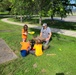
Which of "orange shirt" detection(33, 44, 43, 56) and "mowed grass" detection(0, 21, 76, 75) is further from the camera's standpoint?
"orange shirt" detection(33, 44, 43, 56)

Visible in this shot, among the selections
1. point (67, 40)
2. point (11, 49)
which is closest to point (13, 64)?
point (11, 49)

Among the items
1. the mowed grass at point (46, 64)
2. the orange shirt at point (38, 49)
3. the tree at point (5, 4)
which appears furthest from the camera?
the tree at point (5, 4)

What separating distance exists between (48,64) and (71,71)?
3.27ft

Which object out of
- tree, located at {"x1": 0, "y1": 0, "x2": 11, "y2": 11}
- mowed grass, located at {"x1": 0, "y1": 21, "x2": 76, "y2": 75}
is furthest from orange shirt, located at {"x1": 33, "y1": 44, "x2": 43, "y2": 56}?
tree, located at {"x1": 0, "y1": 0, "x2": 11, "y2": 11}

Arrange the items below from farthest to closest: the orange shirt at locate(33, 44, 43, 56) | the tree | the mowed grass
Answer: the tree < the orange shirt at locate(33, 44, 43, 56) < the mowed grass

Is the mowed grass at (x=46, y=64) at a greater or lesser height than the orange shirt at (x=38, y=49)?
lesser

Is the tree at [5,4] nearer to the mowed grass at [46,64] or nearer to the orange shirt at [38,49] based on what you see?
the mowed grass at [46,64]

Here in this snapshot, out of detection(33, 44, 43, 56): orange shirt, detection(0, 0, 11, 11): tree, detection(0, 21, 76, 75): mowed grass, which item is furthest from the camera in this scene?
detection(0, 0, 11, 11): tree

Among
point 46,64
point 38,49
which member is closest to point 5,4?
point 38,49

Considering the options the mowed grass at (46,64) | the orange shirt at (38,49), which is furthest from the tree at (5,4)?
the orange shirt at (38,49)

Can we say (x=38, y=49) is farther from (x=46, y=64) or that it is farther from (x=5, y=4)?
(x=5, y=4)

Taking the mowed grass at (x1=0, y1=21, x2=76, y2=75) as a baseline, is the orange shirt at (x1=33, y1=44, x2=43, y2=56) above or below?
above

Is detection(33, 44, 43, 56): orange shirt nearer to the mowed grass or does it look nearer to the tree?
the mowed grass

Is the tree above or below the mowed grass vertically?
above
